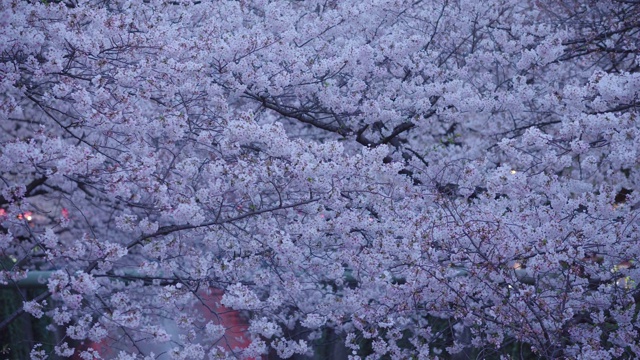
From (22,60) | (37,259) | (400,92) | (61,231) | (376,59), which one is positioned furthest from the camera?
(61,231)

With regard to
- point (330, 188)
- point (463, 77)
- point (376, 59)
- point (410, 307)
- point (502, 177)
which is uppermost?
point (463, 77)

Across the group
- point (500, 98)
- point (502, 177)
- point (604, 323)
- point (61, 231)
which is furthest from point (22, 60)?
point (61, 231)

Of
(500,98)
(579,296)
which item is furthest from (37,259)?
(579,296)

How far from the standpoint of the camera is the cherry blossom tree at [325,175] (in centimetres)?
556

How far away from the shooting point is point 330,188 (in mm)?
5906

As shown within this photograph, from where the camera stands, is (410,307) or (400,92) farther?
(400,92)

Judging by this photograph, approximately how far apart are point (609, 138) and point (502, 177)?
850 mm

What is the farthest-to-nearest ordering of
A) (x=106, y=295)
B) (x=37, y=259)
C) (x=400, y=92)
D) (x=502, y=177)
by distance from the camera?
(x=37, y=259) → (x=106, y=295) → (x=400, y=92) → (x=502, y=177)

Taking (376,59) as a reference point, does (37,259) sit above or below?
below

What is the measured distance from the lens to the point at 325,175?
574 centimetres

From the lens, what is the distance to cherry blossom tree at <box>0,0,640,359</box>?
18.2ft

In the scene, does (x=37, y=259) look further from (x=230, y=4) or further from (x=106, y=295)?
(x=230, y=4)

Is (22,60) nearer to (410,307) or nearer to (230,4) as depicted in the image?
(230,4)

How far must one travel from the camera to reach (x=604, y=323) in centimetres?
627
